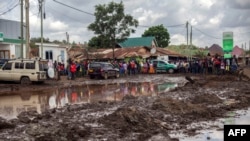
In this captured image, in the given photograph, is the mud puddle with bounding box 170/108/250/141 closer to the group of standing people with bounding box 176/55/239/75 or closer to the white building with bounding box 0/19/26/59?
the group of standing people with bounding box 176/55/239/75

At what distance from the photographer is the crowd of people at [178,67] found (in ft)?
116

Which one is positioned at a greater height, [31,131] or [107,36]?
[107,36]

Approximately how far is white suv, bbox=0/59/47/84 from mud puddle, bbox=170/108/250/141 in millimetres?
15626

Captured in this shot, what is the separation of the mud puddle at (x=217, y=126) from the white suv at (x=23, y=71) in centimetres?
1563

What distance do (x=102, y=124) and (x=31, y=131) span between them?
205 cm

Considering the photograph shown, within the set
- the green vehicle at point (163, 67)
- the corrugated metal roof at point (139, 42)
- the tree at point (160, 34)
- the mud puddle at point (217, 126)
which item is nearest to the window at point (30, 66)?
the mud puddle at point (217, 126)

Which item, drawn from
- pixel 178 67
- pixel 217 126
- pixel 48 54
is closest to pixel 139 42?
pixel 178 67

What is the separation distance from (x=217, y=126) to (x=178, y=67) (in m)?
34.3

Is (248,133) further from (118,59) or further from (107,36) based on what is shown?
(118,59)

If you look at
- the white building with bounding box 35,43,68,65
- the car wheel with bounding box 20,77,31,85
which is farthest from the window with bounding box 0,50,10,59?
the car wheel with bounding box 20,77,31,85

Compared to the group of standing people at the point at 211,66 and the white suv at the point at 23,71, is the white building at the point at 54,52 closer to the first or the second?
the group of standing people at the point at 211,66

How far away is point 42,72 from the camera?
25781 millimetres

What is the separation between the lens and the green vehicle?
44781mm

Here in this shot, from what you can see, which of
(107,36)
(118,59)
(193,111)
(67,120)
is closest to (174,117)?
(193,111)
